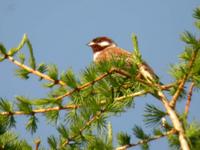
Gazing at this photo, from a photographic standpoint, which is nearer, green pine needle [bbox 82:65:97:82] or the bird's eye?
green pine needle [bbox 82:65:97:82]

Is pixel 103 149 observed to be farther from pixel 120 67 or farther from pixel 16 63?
pixel 16 63

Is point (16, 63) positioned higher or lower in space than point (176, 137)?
higher

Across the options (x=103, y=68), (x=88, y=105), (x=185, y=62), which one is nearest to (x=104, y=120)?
(x=88, y=105)

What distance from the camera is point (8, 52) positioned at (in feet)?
10.7

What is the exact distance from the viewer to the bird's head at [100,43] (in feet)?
23.3

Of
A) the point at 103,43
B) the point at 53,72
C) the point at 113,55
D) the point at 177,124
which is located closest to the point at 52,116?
the point at 53,72

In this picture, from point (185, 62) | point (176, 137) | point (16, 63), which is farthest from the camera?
point (16, 63)

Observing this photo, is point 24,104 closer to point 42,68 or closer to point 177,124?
point 42,68

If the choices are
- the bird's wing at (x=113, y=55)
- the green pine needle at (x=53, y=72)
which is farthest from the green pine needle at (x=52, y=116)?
the bird's wing at (x=113, y=55)

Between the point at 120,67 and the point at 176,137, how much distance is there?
1.63 ft

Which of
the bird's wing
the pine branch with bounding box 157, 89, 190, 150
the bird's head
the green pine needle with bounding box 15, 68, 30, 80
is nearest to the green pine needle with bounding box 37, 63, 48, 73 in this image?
the green pine needle with bounding box 15, 68, 30, 80

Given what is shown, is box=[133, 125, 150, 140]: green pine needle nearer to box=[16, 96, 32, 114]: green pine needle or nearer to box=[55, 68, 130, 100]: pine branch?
box=[55, 68, 130, 100]: pine branch

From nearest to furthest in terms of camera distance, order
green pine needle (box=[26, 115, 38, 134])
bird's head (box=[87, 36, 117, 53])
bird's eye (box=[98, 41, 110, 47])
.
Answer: green pine needle (box=[26, 115, 38, 134]) → bird's head (box=[87, 36, 117, 53]) → bird's eye (box=[98, 41, 110, 47])

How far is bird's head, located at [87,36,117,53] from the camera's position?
7114 mm
